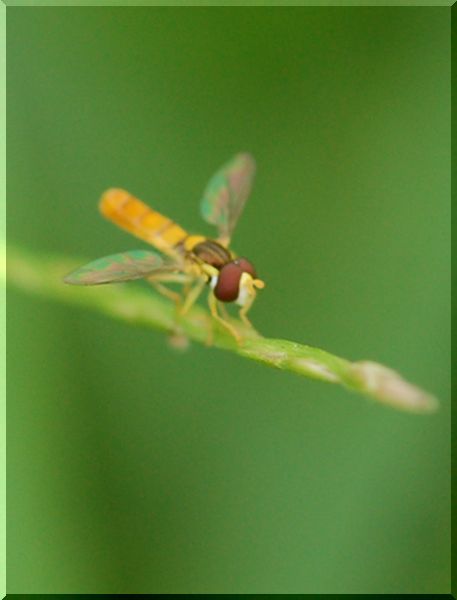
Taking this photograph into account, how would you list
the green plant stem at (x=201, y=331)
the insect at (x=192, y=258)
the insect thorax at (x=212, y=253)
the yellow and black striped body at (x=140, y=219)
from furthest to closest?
the yellow and black striped body at (x=140, y=219) < the insect thorax at (x=212, y=253) < the insect at (x=192, y=258) < the green plant stem at (x=201, y=331)

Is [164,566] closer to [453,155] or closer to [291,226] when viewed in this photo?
[291,226]

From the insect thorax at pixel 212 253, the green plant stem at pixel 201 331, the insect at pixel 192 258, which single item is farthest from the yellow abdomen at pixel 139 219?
the green plant stem at pixel 201 331

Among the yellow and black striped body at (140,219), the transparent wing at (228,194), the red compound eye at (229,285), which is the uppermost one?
the transparent wing at (228,194)

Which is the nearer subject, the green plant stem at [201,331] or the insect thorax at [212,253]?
the green plant stem at [201,331]

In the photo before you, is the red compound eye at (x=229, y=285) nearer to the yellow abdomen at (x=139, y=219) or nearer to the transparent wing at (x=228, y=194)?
the yellow abdomen at (x=139, y=219)

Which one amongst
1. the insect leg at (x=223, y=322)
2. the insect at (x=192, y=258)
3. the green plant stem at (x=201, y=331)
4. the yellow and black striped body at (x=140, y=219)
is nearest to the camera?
the green plant stem at (x=201, y=331)

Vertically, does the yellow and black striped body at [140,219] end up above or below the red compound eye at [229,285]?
above

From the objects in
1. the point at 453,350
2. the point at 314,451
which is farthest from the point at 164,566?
the point at 453,350

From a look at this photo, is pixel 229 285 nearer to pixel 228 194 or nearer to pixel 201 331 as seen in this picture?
pixel 201 331
